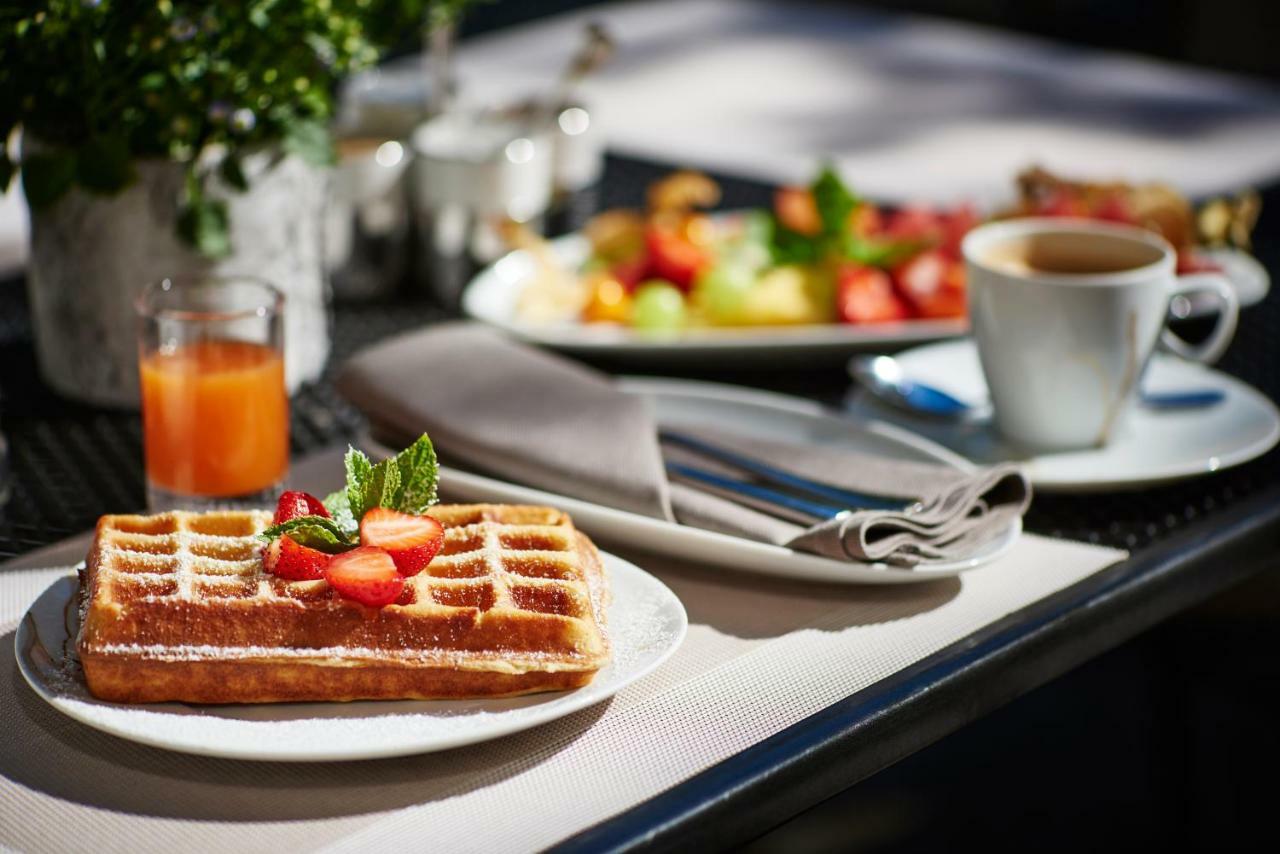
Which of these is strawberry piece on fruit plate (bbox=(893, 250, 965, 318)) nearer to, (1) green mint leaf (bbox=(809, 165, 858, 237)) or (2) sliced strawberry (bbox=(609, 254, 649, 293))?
(1) green mint leaf (bbox=(809, 165, 858, 237))

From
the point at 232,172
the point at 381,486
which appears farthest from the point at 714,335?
the point at 381,486

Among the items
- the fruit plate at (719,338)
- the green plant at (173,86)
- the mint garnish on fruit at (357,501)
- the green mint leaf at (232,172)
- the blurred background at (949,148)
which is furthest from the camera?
the blurred background at (949,148)

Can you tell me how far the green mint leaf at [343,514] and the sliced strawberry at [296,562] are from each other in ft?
0.08

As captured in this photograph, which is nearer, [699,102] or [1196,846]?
[1196,846]

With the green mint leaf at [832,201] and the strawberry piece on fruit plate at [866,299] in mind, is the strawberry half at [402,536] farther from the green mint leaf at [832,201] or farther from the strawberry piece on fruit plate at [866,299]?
the green mint leaf at [832,201]

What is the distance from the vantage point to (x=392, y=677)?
2.65 feet

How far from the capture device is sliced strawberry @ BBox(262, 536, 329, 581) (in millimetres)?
840

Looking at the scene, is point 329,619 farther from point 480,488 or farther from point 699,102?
point 699,102

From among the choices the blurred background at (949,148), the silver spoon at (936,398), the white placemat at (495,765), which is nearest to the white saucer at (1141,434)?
the silver spoon at (936,398)

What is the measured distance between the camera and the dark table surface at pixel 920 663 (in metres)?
0.81

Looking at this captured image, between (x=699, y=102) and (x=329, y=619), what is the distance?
118 inches

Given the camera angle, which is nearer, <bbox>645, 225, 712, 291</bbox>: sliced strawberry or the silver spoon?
the silver spoon

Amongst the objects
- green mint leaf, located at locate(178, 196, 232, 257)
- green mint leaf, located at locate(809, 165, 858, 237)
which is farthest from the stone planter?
green mint leaf, located at locate(809, 165, 858, 237)

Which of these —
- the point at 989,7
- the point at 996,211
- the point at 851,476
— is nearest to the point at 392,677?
the point at 851,476
